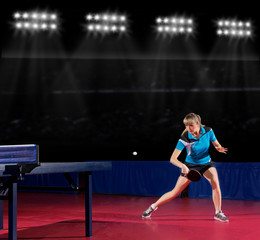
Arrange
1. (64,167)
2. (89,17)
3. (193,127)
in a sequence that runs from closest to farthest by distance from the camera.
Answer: (64,167) < (193,127) < (89,17)

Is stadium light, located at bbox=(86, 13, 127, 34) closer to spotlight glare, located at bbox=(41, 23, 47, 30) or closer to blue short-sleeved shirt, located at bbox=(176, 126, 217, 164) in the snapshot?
spotlight glare, located at bbox=(41, 23, 47, 30)

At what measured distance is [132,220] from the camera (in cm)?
577

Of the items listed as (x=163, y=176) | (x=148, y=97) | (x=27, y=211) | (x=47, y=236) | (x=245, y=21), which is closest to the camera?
(x=47, y=236)

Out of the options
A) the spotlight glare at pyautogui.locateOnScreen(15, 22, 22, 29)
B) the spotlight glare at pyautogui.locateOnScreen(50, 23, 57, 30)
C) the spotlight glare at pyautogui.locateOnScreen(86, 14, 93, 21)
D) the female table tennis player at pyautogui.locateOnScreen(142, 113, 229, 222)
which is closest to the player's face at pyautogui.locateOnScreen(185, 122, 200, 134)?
the female table tennis player at pyautogui.locateOnScreen(142, 113, 229, 222)

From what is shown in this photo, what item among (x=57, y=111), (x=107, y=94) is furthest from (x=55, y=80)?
(x=107, y=94)

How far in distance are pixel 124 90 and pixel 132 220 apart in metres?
8.56

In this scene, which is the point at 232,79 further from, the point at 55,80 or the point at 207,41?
the point at 55,80

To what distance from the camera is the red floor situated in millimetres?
4676

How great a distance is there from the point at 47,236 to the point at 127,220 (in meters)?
1.50

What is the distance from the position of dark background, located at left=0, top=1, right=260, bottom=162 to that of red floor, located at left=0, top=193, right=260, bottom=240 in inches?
199

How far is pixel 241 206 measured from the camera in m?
7.26

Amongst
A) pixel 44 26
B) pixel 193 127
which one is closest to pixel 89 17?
pixel 44 26

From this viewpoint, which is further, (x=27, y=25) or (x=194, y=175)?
(x=27, y=25)

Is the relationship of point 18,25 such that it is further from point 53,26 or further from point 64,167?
point 64,167
